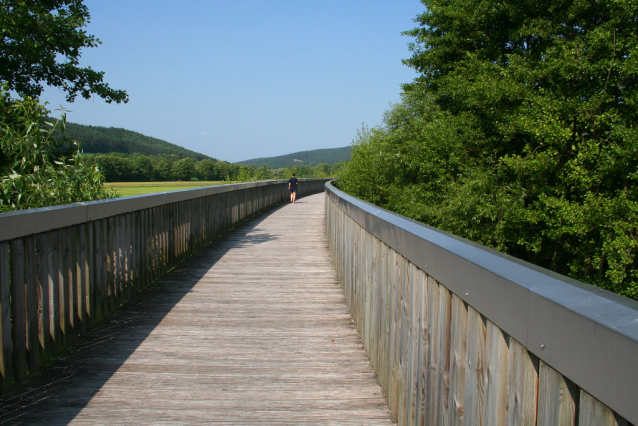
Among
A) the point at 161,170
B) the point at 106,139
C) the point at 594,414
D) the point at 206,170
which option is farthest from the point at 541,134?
the point at 106,139

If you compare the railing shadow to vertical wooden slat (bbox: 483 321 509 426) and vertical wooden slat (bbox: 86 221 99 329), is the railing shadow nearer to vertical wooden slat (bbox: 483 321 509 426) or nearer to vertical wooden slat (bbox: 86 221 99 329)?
vertical wooden slat (bbox: 86 221 99 329)

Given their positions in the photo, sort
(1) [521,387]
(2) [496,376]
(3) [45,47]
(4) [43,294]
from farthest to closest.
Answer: (3) [45,47]
(4) [43,294]
(2) [496,376]
(1) [521,387]

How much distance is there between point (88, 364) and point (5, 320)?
2.34 feet

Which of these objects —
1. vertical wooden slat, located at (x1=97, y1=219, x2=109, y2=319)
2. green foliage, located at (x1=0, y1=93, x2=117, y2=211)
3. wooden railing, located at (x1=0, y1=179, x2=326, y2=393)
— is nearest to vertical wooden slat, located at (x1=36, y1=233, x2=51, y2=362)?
wooden railing, located at (x1=0, y1=179, x2=326, y2=393)

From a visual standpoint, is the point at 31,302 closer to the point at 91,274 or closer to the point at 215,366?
the point at 91,274

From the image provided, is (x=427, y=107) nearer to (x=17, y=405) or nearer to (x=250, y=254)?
(x=250, y=254)

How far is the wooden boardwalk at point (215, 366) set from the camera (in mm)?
2771

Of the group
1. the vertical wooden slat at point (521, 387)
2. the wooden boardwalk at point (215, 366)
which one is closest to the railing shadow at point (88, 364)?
the wooden boardwalk at point (215, 366)

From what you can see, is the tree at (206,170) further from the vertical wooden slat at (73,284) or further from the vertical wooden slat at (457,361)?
the vertical wooden slat at (457,361)

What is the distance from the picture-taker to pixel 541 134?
904 inches

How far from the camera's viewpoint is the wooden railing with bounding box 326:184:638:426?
936 mm

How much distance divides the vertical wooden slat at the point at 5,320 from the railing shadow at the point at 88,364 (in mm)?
110

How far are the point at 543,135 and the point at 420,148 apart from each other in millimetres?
9247

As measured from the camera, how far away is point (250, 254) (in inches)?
317
